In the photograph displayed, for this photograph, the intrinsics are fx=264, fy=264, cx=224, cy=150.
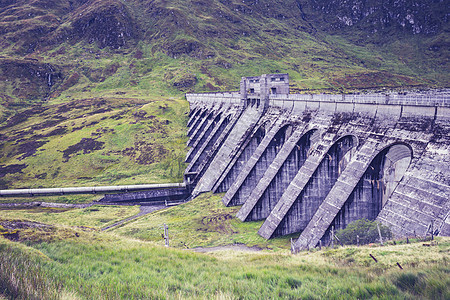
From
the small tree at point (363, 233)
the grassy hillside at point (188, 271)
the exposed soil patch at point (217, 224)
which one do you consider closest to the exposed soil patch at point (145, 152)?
the exposed soil patch at point (217, 224)

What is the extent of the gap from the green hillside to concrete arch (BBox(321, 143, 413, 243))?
35919mm

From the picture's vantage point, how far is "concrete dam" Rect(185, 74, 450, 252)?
16.6 meters

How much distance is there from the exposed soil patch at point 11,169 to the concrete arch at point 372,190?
6228 centimetres

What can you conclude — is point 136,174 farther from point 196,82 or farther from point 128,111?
point 196,82

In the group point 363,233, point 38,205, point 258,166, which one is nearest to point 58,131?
point 38,205

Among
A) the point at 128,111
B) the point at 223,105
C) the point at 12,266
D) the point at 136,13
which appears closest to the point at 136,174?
the point at 223,105

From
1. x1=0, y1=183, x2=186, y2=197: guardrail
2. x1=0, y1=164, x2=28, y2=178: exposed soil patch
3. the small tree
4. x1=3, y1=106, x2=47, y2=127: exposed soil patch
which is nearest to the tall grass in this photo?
the small tree

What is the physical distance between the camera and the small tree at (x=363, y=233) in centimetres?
1694

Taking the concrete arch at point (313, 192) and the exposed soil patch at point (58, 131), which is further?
the exposed soil patch at point (58, 131)

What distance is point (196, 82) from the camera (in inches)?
5167

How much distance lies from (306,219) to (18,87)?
460 ft

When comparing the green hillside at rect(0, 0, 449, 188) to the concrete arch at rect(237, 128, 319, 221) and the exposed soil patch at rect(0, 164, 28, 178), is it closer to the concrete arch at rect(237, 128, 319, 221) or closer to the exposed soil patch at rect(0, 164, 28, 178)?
the exposed soil patch at rect(0, 164, 28, 178)

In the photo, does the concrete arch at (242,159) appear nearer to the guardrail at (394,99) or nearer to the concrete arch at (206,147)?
the guardrail at (394,99)

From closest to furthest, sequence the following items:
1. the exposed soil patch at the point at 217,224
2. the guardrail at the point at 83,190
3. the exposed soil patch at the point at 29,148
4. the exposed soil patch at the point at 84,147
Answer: the exposed soil patch at the point at 217,224 → the guardrail at the point at 83,190 → the exposed soil patch at the point at 84,147 → the exposed soil patch at the point at 29,148
